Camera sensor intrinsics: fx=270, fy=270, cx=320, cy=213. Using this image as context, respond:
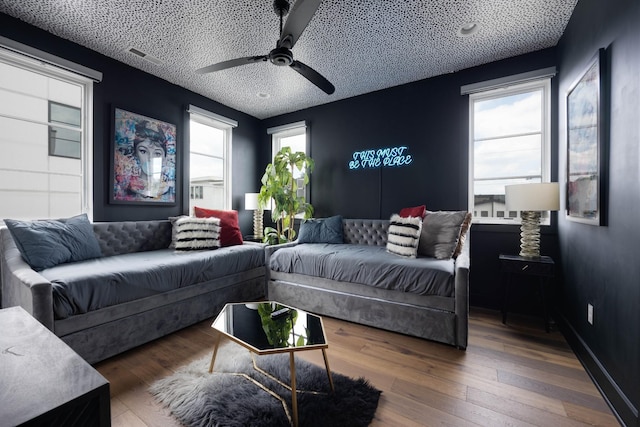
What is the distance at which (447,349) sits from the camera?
2105 millimetres

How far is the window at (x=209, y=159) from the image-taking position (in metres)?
3.93

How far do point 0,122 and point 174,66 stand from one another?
1.63 metres

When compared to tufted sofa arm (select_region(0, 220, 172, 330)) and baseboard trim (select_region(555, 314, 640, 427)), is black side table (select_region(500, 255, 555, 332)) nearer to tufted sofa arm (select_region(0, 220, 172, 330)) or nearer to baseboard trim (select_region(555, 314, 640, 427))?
baseboard trim (select_region(555, 314, 640, 427))

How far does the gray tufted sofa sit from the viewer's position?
2.11 m

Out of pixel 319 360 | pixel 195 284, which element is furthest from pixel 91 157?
pixel 319 360

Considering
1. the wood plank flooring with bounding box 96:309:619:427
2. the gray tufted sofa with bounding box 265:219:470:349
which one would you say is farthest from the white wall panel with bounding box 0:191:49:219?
the gray tufted sofa with bounding box 265:219:470:349

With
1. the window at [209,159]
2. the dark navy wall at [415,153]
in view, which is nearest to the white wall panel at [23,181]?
the window at [209,159]

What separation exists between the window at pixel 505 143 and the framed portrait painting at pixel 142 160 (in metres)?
3.77

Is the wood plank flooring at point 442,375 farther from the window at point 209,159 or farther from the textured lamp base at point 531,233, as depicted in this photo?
the window at point 209,159

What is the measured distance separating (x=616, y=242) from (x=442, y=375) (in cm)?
128

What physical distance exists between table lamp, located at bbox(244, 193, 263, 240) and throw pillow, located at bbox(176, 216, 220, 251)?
116 centimetres

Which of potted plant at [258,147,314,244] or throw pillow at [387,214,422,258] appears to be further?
potted plant at [258,147,314,244]

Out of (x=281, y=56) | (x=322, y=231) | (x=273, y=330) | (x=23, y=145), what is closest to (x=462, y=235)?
(x=322, y=231)

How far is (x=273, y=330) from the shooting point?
5.14 ft
